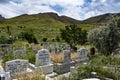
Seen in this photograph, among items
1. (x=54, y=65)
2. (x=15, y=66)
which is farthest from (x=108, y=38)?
(x=15, y=66)

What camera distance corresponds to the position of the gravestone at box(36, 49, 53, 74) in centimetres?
1613

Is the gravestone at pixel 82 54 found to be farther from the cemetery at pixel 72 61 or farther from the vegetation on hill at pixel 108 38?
the vegetation on hill at pixel 108 38

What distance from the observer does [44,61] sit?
16.5 m

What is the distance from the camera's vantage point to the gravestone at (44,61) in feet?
52.9

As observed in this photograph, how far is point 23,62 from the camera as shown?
14.2 meters

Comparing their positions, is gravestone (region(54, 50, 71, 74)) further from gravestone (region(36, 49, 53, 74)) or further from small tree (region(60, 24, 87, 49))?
small tree (region(60, 24, 87, 49))

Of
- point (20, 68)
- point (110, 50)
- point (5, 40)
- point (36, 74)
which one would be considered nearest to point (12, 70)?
point (20, 68)

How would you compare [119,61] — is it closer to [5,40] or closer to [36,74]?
[36,74]

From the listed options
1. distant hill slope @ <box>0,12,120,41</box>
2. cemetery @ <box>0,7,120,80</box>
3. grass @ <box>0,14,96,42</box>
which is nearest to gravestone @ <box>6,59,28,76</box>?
cemetery @ <box>0,7,120,80</box>

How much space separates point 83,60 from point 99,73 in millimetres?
7680

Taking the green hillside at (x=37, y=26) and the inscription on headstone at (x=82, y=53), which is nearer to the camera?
the inscription on headstone at (x=82, y=53)

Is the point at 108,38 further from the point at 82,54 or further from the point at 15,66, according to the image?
the point at 15,66

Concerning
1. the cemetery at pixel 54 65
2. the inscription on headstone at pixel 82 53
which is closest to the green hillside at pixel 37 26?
the inscription on headstone at pixel 82 53

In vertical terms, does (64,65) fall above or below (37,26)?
below
